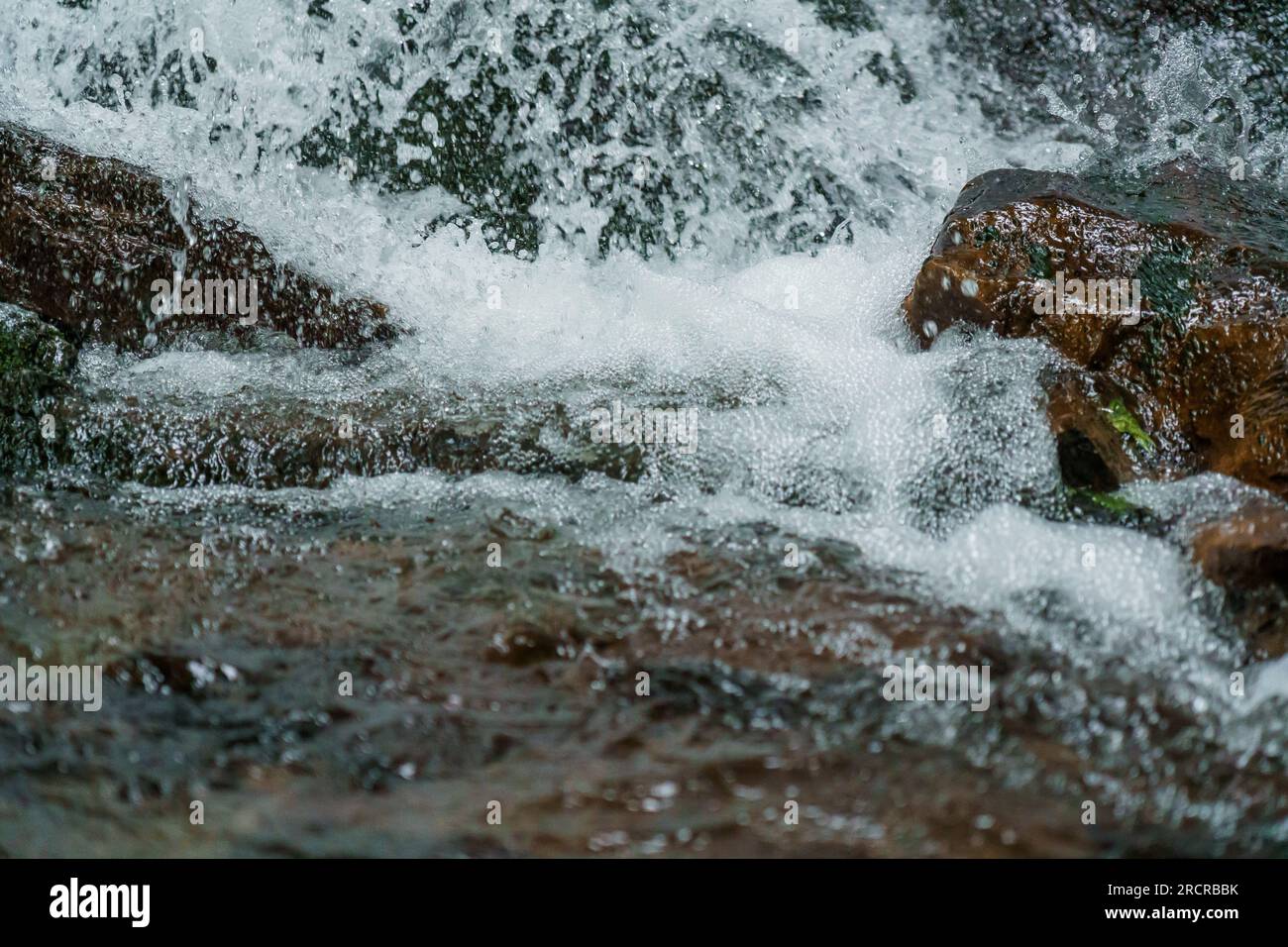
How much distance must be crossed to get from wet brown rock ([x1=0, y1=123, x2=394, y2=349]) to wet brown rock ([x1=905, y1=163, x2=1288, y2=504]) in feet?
8.57

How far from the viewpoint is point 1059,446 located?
11.7ft

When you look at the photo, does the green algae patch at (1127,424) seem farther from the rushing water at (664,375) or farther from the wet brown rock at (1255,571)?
the wet brown rock at (1255,571)

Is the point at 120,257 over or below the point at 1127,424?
over

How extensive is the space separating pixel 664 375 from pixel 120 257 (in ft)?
8.06

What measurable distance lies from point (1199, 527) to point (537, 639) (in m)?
1.90

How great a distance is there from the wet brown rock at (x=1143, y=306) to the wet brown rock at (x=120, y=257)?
2611mm

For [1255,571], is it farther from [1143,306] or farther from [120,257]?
[120,257]

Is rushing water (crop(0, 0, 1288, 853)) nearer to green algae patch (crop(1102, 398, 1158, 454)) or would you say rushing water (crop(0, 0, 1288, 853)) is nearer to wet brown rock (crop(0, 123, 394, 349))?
wet brown rock (crop(0, 123, 394, 349))

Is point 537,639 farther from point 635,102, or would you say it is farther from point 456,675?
point 635,102

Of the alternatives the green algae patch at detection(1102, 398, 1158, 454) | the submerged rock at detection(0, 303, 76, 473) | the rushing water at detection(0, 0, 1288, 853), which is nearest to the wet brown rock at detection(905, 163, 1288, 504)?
the green algae patch at detection(1102, 398, 1158, 454)

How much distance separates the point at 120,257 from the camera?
15.8 ft

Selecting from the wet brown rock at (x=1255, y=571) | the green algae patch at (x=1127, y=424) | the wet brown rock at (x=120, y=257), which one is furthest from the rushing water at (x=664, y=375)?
the green algae patch at (x=1127, y=424)

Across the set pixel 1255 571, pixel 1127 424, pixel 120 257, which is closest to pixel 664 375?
pixel 1127 424
